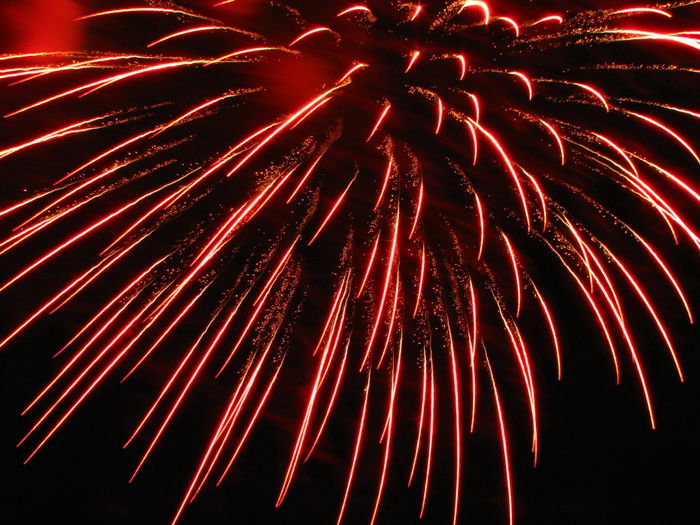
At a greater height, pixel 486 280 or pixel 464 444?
pixel 486 280

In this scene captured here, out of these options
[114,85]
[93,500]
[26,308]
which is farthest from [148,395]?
[114,85]

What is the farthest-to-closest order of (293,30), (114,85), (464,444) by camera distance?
1. (464,444)
2. (114,85)
3. (293,30)

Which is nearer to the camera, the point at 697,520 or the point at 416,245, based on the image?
the point at 416,245

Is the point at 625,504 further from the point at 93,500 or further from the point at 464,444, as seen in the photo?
the point at 93,500

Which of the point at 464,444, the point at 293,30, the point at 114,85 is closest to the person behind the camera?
the point at 293,30

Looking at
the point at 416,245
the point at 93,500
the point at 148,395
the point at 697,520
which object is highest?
the point at 416,245

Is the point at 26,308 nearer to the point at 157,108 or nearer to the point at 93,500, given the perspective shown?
the point at 93,500

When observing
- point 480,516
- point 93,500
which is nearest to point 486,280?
point 480,516
